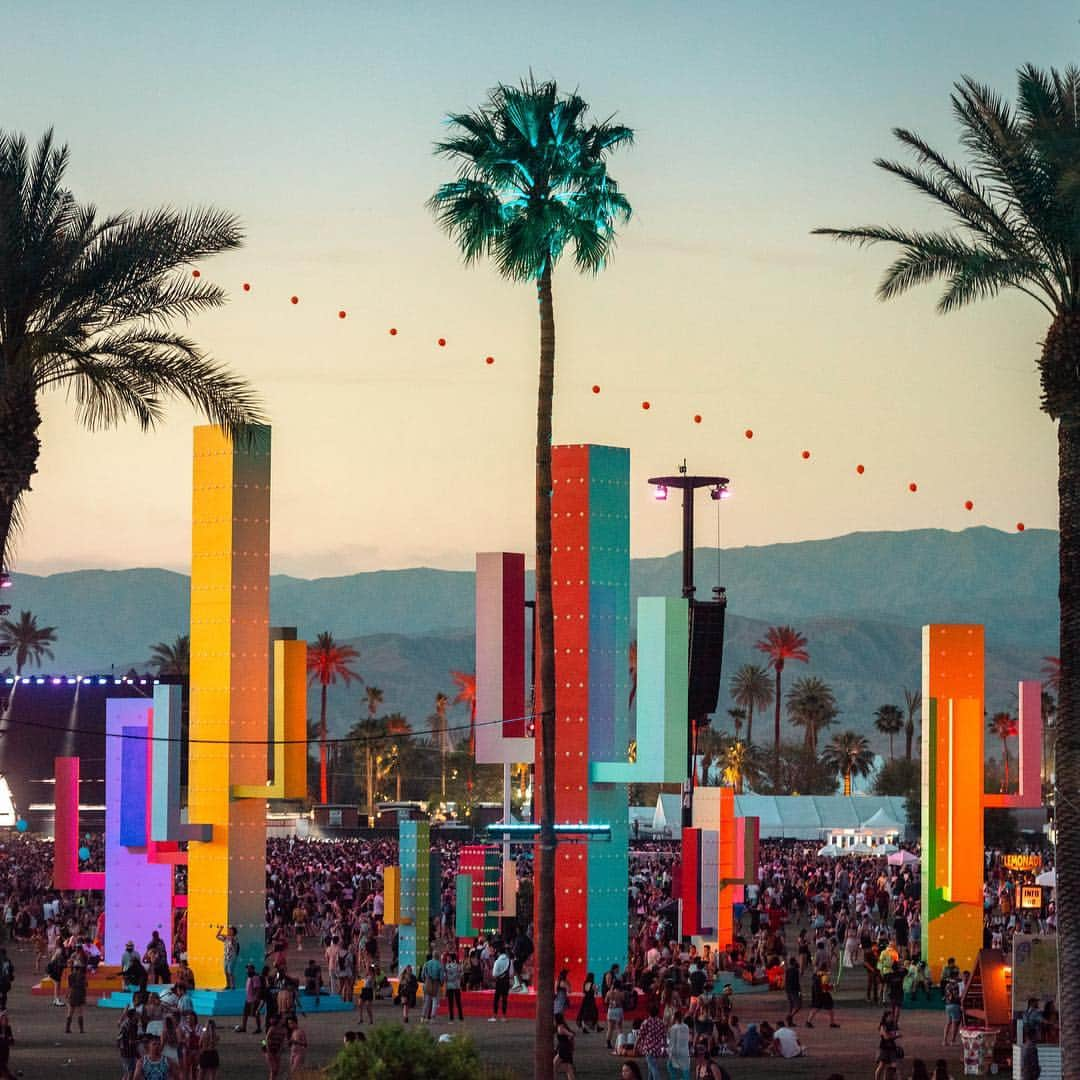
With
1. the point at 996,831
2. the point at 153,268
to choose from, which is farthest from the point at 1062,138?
the point at 996,831

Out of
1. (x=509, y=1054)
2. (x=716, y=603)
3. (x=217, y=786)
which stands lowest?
(x=509, y=1054)

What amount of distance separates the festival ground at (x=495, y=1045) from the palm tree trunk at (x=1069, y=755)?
18.8 ft

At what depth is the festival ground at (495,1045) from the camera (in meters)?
28.8

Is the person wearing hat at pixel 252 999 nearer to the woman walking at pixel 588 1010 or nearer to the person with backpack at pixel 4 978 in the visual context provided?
the person with backpack at pixel 4 978

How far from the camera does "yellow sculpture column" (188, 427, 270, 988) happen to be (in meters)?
35.5

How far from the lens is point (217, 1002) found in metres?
34.9

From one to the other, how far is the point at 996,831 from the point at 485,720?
59.7 m

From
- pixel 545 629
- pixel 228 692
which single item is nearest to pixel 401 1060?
pixel 545 629

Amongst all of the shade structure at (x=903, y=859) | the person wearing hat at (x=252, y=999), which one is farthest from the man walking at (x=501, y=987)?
the shade structure at (x=903, y=859)

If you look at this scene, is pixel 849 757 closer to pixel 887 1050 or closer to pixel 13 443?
pixel 887 1050

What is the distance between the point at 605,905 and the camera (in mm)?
35844

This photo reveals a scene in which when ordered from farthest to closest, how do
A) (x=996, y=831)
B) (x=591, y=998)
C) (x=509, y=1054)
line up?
(x=996, y=831)
(x=591, y=998)
(x=509, y=1054)

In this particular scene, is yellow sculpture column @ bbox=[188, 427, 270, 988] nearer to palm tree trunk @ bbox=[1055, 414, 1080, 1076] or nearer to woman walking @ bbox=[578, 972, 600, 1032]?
woman walking @ bbox=[578, 972, 600, 1032]

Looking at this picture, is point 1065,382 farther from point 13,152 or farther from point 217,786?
point 217,786
